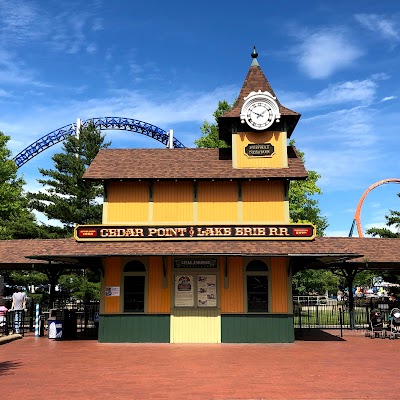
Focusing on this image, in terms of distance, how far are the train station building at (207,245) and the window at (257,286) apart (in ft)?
0.12

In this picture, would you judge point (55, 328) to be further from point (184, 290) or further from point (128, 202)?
point (128, 202)

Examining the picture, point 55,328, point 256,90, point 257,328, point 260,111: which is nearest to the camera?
point 257,328

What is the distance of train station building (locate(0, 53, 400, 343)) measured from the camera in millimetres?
16484

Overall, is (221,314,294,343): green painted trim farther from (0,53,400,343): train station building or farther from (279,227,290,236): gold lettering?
(279,227,290,236): gold lettering

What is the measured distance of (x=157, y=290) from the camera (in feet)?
55.4

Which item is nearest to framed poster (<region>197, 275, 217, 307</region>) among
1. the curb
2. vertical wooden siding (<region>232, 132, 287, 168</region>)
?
vertical wooden siding (<region>232, 132, 287, 168</region>)

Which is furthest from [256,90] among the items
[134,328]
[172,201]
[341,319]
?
[134,328]

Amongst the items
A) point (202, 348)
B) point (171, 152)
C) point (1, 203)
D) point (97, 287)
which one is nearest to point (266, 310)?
point (202, 348)

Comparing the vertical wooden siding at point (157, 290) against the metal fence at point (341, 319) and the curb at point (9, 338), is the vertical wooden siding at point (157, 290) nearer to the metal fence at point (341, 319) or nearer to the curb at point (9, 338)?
the curb at point (9, 338)

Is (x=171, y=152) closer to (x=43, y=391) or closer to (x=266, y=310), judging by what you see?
(x=266, y=310)

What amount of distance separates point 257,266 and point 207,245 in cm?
206

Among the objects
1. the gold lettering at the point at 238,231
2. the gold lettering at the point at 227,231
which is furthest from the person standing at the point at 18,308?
the gold lettering at the point at 238,231

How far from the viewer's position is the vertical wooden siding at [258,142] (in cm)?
1886

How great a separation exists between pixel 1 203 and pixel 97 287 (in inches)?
524
